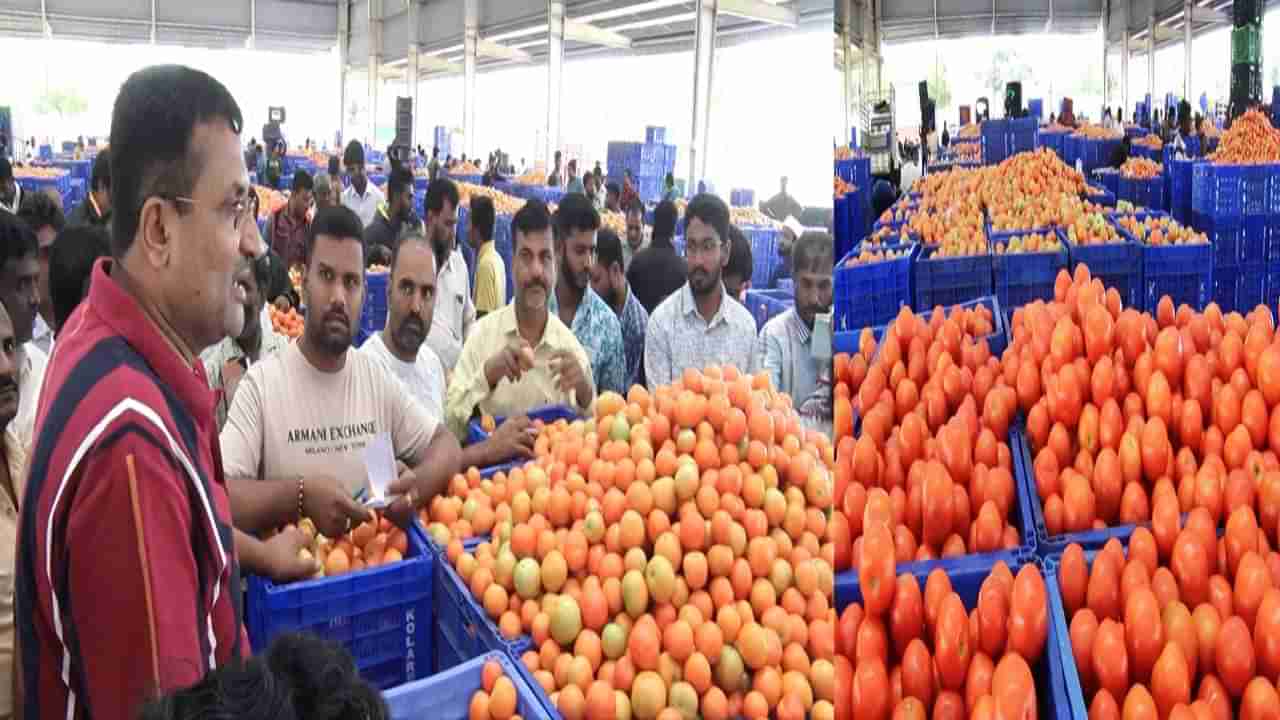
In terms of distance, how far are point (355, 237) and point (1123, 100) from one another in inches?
65.9

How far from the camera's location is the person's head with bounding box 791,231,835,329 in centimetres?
154

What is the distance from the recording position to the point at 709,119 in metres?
5.87

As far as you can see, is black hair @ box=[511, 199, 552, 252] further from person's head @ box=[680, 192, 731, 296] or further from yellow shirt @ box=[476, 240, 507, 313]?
yellow shirt @ box=[476, 240, 507, 313]

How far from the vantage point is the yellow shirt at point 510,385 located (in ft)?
7.84

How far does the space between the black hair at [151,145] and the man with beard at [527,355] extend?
121cm

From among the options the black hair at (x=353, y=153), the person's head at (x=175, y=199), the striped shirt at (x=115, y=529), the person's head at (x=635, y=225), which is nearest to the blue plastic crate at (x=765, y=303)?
the person's head at (x=175, y=199)

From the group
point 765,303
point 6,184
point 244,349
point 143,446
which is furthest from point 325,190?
point 143,446

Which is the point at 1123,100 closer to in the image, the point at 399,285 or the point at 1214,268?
the point at 399,285

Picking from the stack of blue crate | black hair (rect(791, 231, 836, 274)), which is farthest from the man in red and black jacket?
the stack of blue crate

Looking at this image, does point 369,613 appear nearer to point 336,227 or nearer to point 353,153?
point 336,227

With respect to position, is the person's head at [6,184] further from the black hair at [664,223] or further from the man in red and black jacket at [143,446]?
the man in red and black jacket at [143,446]

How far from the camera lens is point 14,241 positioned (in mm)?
2209

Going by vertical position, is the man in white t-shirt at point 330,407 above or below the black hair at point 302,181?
below

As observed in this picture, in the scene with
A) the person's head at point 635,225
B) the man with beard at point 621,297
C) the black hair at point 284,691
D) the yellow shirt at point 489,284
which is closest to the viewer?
the black hair at point 284,691
